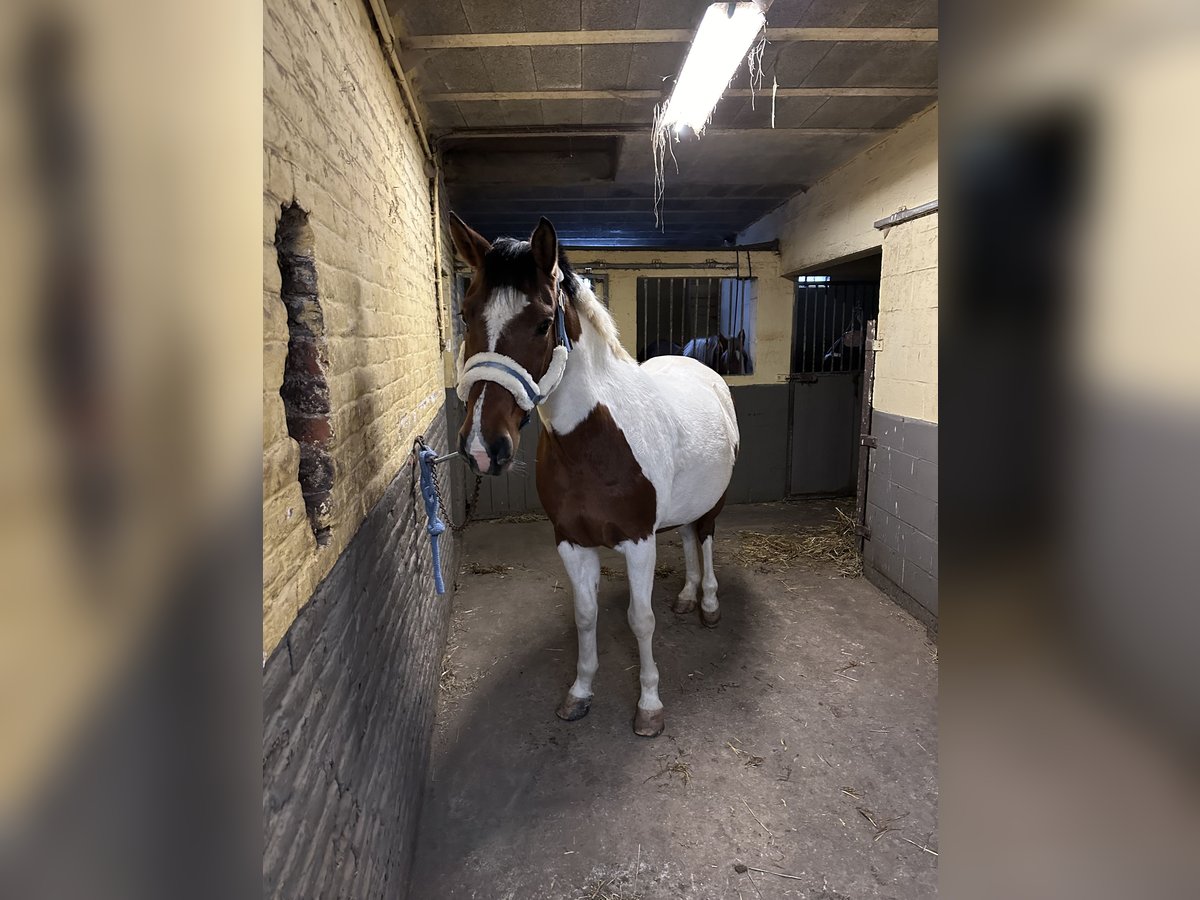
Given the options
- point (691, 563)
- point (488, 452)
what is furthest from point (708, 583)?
point (488, 452)

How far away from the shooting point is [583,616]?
2.46 meters

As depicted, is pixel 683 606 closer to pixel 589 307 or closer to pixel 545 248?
pixel 589 307

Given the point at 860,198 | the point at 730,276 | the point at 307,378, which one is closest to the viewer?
the point at 307,378

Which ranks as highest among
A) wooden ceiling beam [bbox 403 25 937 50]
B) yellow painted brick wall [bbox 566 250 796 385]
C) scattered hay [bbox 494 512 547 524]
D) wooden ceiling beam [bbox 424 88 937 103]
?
wooden ceiling beam [bbox 424 88 937 103]

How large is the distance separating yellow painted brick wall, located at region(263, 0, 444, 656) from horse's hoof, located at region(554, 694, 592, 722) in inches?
47.7

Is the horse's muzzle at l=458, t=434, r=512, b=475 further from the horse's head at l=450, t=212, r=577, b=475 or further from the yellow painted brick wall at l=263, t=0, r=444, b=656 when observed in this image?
the yellow painted brick wall at l=263, t=0, r=444, b=656

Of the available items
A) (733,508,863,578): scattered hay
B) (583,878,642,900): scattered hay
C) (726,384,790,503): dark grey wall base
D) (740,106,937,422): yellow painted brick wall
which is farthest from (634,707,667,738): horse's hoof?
(726,384,790,503): dark grey wall base

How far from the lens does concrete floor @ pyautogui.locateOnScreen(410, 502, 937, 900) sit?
1748 millimetres

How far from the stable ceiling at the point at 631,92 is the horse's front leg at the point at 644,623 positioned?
1.98 m

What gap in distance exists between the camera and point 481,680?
2670mm

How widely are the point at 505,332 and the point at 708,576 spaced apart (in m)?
2.07
